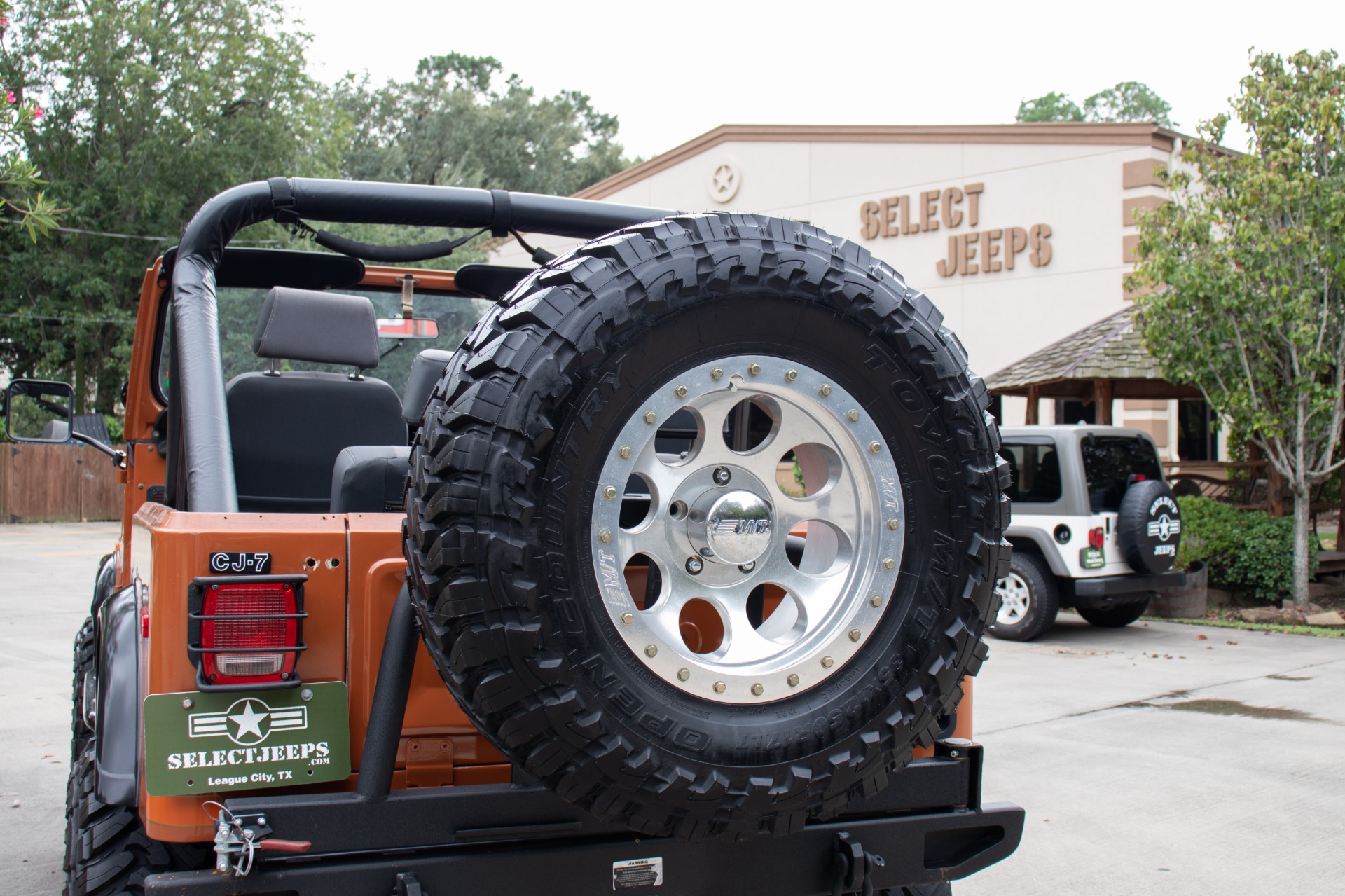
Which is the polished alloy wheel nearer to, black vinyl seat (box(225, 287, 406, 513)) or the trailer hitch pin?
black vinyl seat (box(225, 287, 406, 513))

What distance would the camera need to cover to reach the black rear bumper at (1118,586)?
9703mm

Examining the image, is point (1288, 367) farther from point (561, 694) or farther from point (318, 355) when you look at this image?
point (561, 694)

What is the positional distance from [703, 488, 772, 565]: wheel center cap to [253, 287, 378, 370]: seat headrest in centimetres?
197

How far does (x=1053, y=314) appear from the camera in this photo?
1895cm

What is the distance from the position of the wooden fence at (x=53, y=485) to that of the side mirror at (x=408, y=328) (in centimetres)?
2434

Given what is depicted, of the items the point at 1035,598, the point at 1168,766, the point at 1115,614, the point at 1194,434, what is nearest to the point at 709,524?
the point at 1168,766

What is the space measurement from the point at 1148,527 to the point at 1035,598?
1104 mm

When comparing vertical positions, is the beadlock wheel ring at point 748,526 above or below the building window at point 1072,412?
below

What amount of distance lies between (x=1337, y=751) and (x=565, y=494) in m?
5.67

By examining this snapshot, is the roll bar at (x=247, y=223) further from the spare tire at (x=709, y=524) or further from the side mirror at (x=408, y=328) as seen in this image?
the side mirror at (x=408, y=328)

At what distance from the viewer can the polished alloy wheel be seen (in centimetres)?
1001

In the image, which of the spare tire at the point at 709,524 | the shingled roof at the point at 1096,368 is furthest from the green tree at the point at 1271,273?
the spare tire at the point at 709,524

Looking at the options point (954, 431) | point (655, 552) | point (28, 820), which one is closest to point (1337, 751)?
point (954, 431)

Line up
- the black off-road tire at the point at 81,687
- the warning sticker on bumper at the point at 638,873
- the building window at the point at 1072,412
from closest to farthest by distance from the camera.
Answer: the warning sticker on bumper at the point at 638,873 → the black off-road tire at the point at 81,687 → the building window at the point at 1072,412
